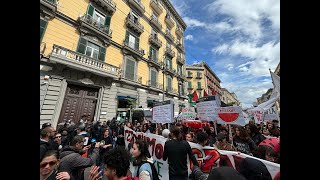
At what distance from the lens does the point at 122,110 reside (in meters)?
13.9

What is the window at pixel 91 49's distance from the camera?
11.7 metres

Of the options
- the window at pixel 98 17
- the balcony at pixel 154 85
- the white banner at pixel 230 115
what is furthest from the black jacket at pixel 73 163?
the balcony at pixel 154 85

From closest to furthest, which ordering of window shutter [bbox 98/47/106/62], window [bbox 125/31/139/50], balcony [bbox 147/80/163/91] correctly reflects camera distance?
window shutter [bbox 98/47/106/62], window [bbox 125/31/139/50], balcony [bbox 147/80/163/91]

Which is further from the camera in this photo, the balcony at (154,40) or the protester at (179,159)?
the balcony at (154,40)

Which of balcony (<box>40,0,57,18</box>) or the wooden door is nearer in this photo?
balcony (<box>40,0,57,18</box>)

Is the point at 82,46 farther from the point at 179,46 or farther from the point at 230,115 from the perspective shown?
the point at 179,46

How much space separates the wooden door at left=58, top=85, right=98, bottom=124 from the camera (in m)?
10.5

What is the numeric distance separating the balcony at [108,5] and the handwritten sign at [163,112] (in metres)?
12.1

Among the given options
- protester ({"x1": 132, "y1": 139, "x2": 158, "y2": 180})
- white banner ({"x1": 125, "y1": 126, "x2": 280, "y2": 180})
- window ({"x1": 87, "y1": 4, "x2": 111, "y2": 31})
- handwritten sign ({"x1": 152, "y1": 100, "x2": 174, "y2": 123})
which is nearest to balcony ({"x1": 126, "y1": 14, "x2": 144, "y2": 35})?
window ({"x1": 87, "y1": 4, "x2": 111, "y2": 31})

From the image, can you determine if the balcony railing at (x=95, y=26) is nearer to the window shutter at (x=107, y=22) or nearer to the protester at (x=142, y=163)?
the window shutter at (x=107, y=22)

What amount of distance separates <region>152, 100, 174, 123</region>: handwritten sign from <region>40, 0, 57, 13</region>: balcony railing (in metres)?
9.86

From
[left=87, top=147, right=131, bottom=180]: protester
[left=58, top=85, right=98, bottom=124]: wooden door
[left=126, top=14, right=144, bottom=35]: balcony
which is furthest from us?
[left=126, top=14, right=144, bottom=35]: balcony

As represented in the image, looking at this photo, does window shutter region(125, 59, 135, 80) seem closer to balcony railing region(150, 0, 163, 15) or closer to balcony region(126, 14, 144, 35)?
balcony region(126, 14, 144, 35)
